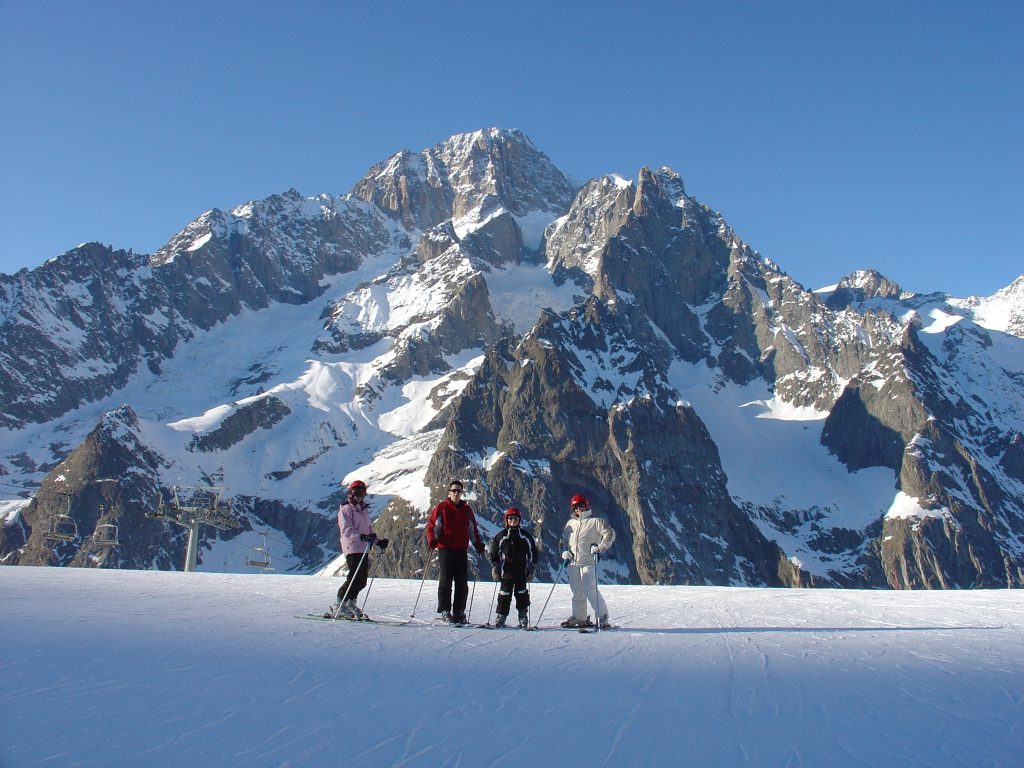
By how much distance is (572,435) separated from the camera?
592 feet

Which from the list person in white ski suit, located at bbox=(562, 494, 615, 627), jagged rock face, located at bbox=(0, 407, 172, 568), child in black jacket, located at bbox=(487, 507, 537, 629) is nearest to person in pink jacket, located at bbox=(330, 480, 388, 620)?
child in black jacket, located at bbox=(487, 507, 537, 629)

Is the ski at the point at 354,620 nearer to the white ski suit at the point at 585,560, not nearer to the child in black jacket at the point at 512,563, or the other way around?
the child in black jacket at the point at 512,563

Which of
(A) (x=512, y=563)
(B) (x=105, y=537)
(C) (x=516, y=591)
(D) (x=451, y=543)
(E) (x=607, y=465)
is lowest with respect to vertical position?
(C) (x=516, y=591)

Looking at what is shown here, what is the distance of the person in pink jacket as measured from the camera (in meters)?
14.7

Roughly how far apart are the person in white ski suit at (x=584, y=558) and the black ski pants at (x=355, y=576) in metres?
3.21

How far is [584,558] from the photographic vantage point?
48.3 feet

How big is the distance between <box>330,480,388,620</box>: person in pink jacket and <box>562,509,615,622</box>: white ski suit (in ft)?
10.1

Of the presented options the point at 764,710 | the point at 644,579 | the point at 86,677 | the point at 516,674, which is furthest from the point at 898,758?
the point at 644,579

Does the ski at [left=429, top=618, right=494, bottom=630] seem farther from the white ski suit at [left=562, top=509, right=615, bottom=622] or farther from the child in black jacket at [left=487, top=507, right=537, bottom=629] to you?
the white ski suit at [left=562, top=509, right=615, bottom=622]

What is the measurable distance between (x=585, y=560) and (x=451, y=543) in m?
2.12

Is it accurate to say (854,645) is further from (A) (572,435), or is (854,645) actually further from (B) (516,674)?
(A) (572,435)

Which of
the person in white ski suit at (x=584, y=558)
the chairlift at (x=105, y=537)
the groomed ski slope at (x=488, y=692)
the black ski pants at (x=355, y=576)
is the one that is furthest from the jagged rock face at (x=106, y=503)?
the groomed ski slope at (x=488, y=692)

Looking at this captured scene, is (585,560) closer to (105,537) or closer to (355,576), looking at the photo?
(355,576)

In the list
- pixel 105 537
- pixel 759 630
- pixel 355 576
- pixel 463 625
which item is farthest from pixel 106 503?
pixel 759 630
